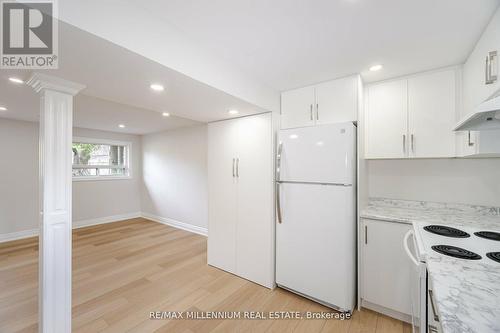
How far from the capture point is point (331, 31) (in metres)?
1.44

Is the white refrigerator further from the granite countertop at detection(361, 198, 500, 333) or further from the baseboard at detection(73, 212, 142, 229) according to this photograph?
the baseboard at detection(73, 212, 142, 229)

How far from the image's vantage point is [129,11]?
3.97ft

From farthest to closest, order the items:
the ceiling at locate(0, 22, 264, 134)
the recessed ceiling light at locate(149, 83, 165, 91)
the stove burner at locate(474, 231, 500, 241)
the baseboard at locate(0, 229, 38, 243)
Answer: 1. the baseboard at locate(0, 229, 38, 243)
2. the recessed ceiling light at locate(149, 83, 165, 91)
3. the stove burner at locate(474, 231, 500, 241)
4. the ceiling at locate(0, 22, 264, 134)

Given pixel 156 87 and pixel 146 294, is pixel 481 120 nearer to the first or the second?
pixel 156 87

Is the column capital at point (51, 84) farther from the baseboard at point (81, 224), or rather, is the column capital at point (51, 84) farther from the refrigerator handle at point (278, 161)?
the baseboard at point (81, 224)

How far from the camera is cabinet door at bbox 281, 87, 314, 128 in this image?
2.31 metres

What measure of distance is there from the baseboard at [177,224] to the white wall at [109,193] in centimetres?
54

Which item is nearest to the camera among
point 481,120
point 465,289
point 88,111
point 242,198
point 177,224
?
point 465,289

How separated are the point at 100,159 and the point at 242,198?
4.47 meters

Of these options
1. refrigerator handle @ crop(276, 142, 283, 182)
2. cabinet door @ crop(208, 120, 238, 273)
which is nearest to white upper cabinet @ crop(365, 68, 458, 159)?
refrigerator handle @ crop(276, 142, 283, 182)

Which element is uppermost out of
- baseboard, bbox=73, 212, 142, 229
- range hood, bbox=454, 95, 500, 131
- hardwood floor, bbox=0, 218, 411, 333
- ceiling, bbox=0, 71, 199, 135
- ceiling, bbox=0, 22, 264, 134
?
ceiling, bbox=0, 71, 199, 135

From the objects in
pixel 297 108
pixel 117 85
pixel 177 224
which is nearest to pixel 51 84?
pixel 117 85

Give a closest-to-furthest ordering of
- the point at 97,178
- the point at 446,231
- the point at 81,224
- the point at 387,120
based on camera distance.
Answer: the point at 446,231
the point at 387,120
the point at 81,224
the point at 97,178

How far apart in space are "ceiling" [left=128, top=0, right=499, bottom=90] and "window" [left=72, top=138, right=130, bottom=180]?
483 centimetres
